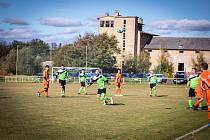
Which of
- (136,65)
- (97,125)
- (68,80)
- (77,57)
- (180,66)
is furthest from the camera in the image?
(180,66)

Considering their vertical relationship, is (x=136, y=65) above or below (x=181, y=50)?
below

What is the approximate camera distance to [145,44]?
9025 centimetres

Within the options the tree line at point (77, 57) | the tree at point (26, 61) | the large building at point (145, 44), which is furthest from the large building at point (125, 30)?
the tree at point (26, 61)

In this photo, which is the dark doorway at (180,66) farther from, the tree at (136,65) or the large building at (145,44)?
the tree at (136,65)

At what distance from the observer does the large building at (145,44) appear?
Answer: 84.5m

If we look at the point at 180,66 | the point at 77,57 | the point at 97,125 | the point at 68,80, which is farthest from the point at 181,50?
the point at 97,125

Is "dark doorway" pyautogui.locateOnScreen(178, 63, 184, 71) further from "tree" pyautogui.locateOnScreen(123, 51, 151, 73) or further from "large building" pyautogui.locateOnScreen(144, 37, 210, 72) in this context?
"tree" pyautogui.locateOnScreen(123, 51, 151, 73)

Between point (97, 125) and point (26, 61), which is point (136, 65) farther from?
point (97, 125)

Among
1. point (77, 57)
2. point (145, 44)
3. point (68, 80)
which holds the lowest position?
point (68, 80)

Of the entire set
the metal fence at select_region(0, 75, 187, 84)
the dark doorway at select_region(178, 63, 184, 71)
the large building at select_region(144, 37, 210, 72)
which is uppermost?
the large building at select_region(144, 37, 210, 72)

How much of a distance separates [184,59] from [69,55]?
3183 cm

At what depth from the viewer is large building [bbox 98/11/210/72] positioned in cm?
8450

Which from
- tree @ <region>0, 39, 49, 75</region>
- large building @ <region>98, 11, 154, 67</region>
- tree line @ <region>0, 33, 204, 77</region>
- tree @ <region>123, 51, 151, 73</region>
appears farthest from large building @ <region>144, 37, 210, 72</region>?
tree @ <region>0, 39, 49, 75</region>

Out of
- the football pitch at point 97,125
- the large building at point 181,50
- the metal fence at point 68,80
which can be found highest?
the large building at point 181,50
